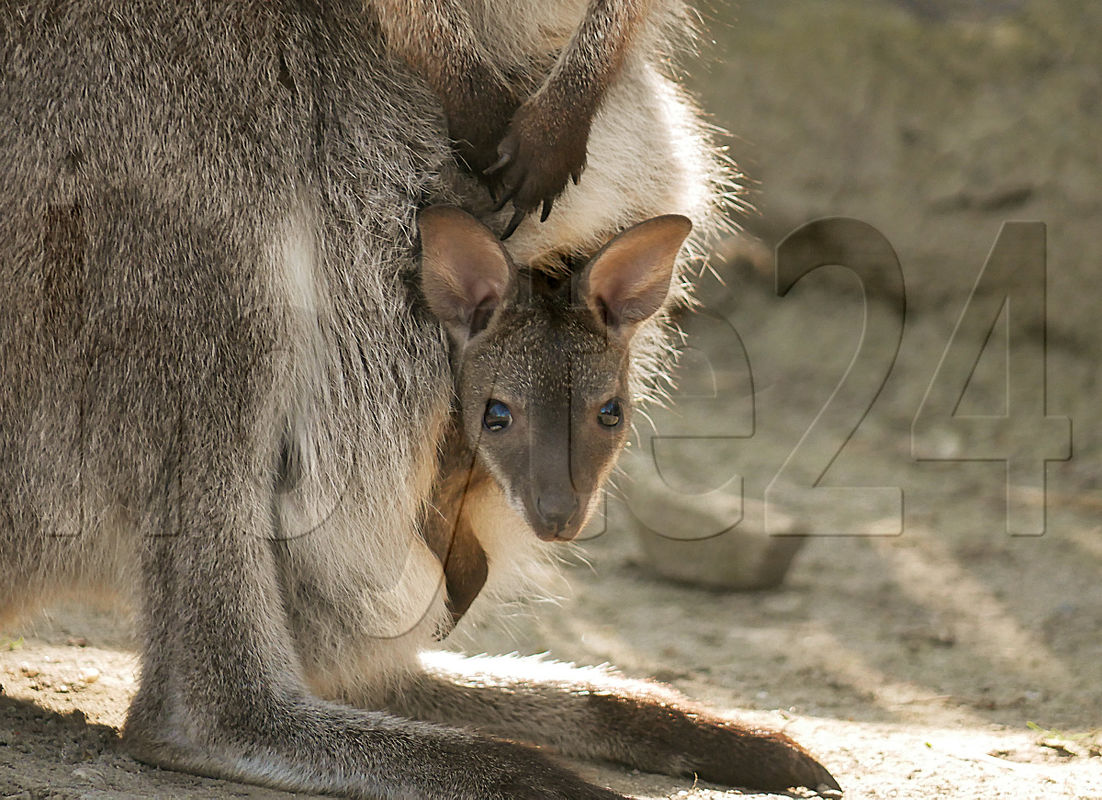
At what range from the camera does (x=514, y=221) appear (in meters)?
2.80

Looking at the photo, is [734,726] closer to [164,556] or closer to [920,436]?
[164,556]

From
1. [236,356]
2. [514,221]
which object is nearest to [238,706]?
[236,356]

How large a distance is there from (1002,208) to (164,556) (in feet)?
13.8

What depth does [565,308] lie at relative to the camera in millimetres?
2867

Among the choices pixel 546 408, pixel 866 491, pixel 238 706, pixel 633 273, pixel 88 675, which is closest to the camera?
pixel 238 706

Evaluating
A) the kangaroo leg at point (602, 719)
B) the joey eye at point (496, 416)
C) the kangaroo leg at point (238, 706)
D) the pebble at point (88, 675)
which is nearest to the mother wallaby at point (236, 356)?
the kangaroo leg at point (238, 706)

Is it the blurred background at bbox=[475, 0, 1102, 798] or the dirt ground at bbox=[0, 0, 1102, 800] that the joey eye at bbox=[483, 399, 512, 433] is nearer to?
the dirt ground at bbox=[0, 0, 1102, 800]

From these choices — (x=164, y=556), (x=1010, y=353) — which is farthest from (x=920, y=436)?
(x=164, y=556)

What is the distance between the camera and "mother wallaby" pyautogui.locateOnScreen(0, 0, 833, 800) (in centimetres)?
254

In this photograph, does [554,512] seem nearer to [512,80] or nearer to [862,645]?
[512,80]

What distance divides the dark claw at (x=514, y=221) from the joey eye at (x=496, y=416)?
344 mm

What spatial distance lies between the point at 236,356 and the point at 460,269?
47cm

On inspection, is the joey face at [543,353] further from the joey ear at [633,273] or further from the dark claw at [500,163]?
the dark claw at [500,163]

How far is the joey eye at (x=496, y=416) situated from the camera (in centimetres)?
273
